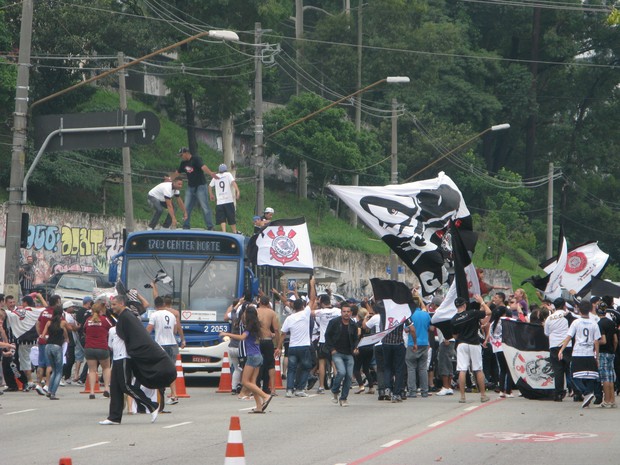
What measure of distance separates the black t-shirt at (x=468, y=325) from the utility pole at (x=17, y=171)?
8.50 meters

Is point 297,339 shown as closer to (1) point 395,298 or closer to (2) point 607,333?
(1) point 395,298

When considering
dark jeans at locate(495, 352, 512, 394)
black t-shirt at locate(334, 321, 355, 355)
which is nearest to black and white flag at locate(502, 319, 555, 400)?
dark jeans at locate(495, 352, 512, 394)

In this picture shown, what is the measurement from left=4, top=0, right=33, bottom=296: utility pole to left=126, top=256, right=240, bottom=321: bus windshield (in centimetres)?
224

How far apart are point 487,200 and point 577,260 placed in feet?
139

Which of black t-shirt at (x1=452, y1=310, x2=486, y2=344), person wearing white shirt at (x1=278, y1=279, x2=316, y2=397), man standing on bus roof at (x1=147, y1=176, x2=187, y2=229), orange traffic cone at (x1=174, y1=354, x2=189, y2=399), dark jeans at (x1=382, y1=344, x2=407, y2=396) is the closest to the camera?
black t-shirt at (x1=452, y1=310, x2=486, y2=344)

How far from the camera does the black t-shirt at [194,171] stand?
1089 inches

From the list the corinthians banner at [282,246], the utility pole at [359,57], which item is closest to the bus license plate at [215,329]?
the corinthians banner at [282,246]

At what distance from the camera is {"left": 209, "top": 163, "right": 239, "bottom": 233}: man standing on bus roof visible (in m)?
28.0

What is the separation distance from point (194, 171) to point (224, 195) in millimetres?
854

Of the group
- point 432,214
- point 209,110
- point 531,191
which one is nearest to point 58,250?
point 209,110

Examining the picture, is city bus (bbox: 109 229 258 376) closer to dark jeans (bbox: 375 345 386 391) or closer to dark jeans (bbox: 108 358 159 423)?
dark jeans (bbox: 375 345 386 391)

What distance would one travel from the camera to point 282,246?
1024 inches

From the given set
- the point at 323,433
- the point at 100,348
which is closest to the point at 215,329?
the point at 100,348

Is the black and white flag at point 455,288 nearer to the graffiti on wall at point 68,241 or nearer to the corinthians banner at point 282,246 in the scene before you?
the corinthians banner at point 282,246
